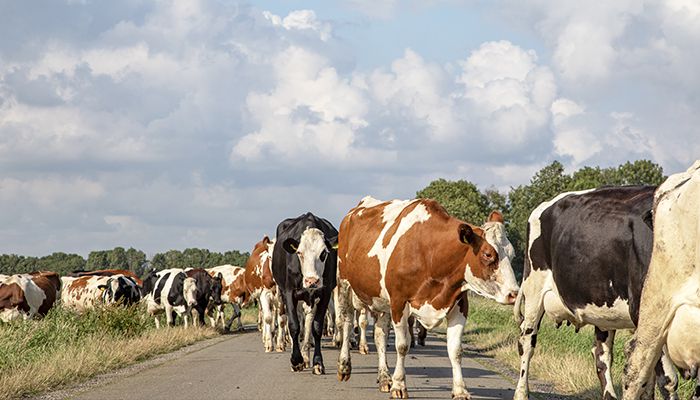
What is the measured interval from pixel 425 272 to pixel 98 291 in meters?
25.6

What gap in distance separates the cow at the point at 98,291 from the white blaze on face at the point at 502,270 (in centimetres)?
2213

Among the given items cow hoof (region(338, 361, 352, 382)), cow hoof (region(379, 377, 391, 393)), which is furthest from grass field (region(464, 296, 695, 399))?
cow hoof (region(338, 361, 352, 382))

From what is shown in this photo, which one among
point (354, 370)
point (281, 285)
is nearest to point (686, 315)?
point (354, 370)

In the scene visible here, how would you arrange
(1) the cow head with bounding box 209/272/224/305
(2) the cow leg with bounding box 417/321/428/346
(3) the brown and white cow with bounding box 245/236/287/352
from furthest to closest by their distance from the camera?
(1) the cow head with bounding box 209/272/224/305, (2) the cow leg with bounding box 417/321/428/346, (3) the brown and white cow with bounding box 245/236/287/352

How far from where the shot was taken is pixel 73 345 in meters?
18.0

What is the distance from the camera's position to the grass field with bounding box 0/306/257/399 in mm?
13429

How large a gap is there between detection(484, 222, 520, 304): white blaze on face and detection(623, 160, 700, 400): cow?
5.36 meters

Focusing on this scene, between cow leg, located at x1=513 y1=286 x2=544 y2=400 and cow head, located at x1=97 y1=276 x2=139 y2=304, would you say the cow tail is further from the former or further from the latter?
→ cow head, located at x1=97 y1=276 x2=139 y2=304

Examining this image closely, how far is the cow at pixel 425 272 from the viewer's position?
11375mm

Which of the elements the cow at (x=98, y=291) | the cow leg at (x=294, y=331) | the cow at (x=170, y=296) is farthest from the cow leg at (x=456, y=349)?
the cow at (x=98, y=291)

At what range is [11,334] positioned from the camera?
59.3 ft

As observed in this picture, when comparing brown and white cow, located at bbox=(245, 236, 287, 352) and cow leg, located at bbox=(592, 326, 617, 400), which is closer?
cow leg, located at bbox=(592, 326, 617, 400)

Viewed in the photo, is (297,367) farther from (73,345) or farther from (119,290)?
(119,290)

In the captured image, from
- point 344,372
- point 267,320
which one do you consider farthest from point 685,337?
point 267,320
